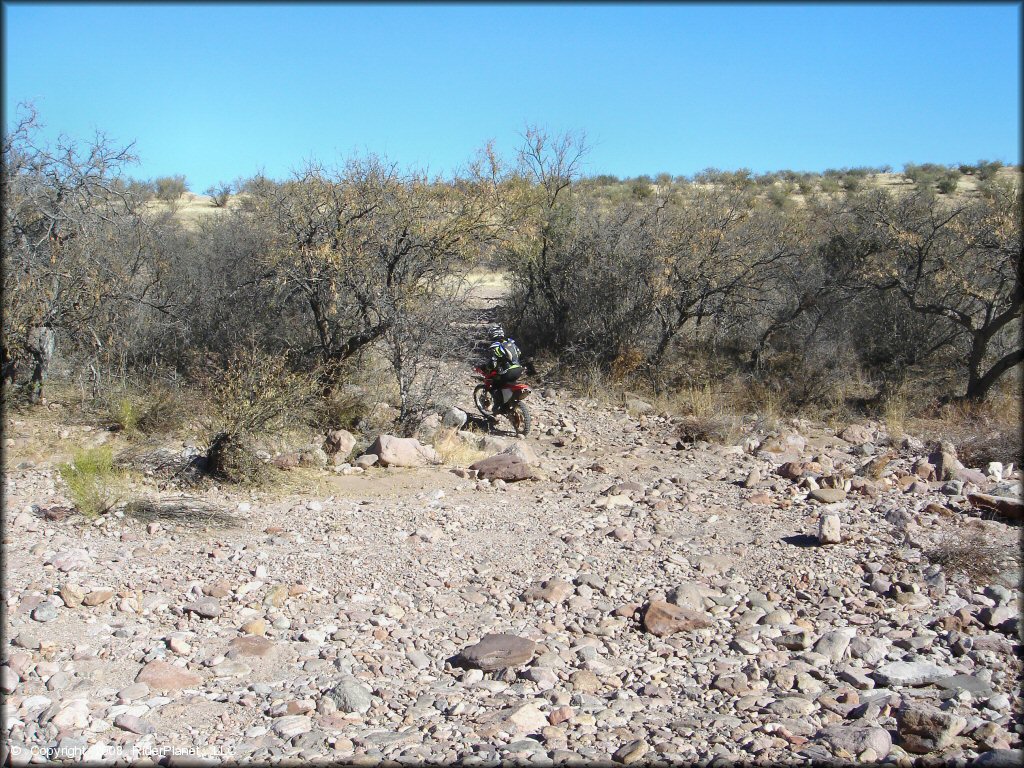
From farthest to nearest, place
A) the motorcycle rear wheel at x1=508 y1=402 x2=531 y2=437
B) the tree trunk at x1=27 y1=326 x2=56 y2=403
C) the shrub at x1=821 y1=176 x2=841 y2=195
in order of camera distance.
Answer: the shrub at x1=821 y1=176 x2=841 y2=195
the motorcycle rear wheel at x1=508 y1=402 x2=531 y2=437
the tree trunk at x1=27 y1=326 x2=56 y2=403

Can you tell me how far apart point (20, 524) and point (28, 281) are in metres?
3.99

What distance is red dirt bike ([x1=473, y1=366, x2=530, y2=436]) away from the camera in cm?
1138

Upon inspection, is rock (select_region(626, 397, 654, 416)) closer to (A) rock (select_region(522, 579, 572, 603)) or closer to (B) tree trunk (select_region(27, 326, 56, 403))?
(A) rock (select_region(522, 579, 572, 603))

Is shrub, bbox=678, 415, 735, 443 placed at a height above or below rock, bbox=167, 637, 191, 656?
above

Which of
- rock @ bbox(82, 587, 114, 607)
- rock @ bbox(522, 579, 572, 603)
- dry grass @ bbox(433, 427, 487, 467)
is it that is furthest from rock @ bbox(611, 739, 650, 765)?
dry grass @ bbox(433, 427, 487, 467)

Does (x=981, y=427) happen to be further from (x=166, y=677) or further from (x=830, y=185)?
(x=830, y=185)

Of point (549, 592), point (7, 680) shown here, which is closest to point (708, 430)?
point (549, 592)

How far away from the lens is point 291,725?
412cm

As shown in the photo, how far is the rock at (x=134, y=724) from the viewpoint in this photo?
3.97m

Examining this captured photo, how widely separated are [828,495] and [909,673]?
134 inches

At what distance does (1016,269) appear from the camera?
12.6 m

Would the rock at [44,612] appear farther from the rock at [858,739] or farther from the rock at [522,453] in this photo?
the rock at [522,453]

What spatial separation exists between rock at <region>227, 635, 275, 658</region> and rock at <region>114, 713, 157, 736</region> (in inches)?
31.2

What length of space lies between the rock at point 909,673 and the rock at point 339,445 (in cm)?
629
